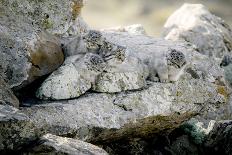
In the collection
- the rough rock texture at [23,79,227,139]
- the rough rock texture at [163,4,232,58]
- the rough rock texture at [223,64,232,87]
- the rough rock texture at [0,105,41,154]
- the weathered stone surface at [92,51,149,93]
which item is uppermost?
the rough rock texture at [0,105,41,154]

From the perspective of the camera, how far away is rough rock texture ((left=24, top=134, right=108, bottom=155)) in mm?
8805

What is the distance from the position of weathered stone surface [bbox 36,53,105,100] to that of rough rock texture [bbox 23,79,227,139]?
8.0 inches

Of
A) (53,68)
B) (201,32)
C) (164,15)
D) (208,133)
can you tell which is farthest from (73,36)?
(164,15)

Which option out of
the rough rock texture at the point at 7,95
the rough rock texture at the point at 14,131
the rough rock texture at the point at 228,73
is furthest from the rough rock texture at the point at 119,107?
the rough rock texture at the point at 228,73

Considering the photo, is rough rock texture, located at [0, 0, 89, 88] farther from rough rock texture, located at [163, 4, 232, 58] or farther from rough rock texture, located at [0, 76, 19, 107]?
rough rock texture, located at [163, 4, 232, 58]

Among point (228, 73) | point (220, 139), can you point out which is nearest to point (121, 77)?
point (220, 139)

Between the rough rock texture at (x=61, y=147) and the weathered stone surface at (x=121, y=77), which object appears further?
the weathered stone surface at (x=121, y=77)

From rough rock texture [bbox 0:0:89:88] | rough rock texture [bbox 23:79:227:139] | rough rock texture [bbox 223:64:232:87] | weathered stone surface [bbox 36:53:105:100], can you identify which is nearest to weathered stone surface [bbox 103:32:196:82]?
rough rock texture [bbox 23:79:227:139]

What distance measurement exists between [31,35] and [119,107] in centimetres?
248

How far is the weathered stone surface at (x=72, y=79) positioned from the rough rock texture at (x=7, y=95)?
45.8 inches

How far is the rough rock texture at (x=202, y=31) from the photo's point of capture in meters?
19.9

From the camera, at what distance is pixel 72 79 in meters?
11.9

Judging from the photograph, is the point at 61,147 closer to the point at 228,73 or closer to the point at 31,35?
the point at 31,35

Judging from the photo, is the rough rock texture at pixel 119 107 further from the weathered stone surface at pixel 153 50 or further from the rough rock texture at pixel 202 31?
the rough rock texture at pixel 202 31
